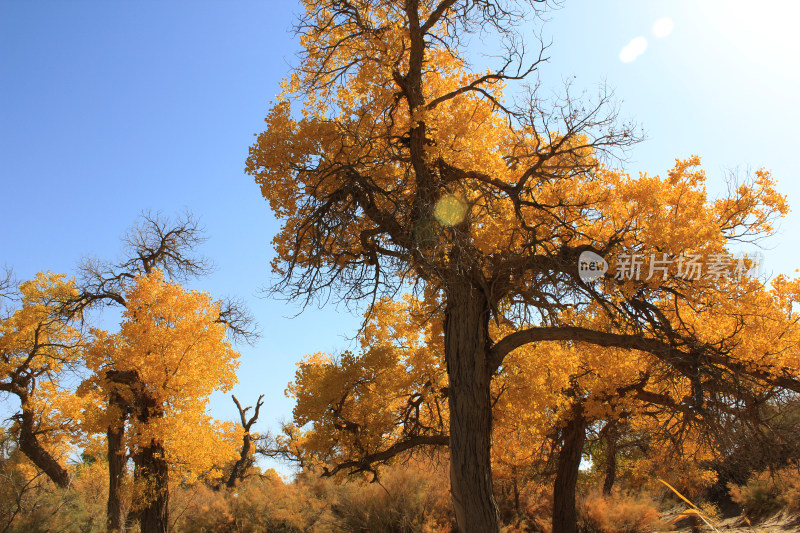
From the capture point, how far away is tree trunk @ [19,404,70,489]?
17281 mm

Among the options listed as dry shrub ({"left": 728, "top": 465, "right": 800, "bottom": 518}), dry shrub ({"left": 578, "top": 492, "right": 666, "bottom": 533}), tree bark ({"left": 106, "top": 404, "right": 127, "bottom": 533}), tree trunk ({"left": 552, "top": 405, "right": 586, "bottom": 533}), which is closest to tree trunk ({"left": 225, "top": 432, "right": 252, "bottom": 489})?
tree bark ({"left": 106, "top": 404, "right": 127, "bottom": 533})

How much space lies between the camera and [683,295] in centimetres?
739

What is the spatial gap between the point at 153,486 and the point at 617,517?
13945 mm

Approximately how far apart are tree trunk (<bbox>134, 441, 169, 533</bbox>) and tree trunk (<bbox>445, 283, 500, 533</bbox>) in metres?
9.56

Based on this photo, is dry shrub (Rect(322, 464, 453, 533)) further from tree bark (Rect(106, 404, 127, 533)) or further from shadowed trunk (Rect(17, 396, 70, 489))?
shadowed trunk (Rect(17, 396, 70, 489))

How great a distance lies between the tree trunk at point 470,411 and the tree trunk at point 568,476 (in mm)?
6441

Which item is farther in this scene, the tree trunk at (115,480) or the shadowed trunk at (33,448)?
the shadowed trunk at (33,448)

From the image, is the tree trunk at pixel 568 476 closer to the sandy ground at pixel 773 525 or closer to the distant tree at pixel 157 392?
the sandy ground at pixel 773 525

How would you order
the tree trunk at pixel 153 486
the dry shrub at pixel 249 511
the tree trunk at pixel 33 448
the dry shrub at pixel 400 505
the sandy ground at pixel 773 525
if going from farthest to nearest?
the dry shrub at pixel 249 511 < the tree trunk at pixel 33 448 < the sandy ground at pixel 773 525 < the dry shrub at pixel 400 505 < the tree trunk at pixel 153 486

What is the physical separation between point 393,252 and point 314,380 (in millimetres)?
5105

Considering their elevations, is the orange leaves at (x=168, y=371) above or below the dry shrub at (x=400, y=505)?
above

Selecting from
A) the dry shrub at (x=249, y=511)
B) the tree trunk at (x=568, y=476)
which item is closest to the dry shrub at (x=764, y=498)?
the tree trunk at (x=568, y=476)

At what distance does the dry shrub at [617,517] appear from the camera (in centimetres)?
1664

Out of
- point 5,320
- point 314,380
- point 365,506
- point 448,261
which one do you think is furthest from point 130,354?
point 448,261
